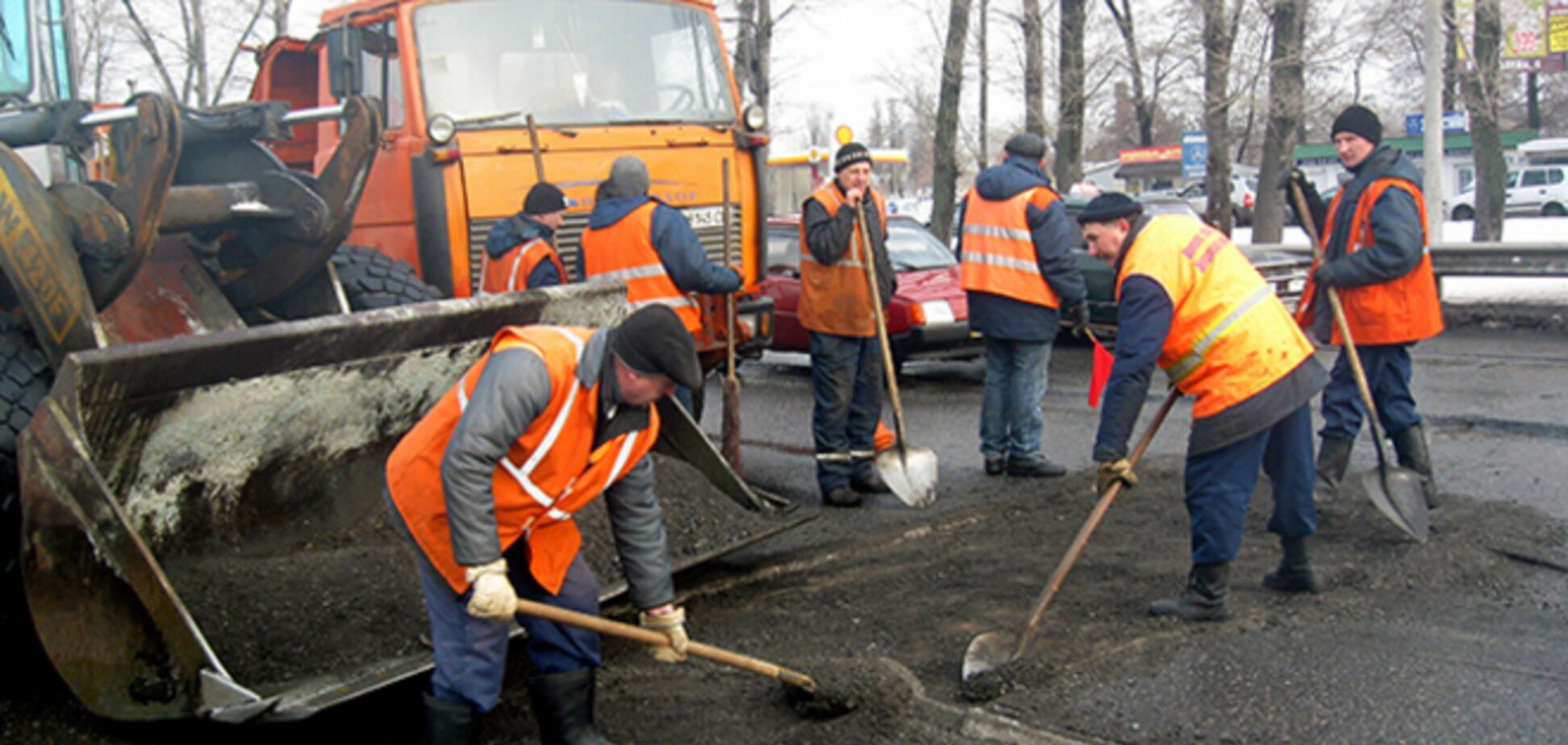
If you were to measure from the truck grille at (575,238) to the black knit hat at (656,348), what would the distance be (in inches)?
128

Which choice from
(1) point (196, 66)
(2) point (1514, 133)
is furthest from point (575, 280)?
(2) point (1514, 133)

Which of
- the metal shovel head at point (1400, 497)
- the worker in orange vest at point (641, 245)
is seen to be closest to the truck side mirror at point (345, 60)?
the worker in orange vest at point (641, 245)

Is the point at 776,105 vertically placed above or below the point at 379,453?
above

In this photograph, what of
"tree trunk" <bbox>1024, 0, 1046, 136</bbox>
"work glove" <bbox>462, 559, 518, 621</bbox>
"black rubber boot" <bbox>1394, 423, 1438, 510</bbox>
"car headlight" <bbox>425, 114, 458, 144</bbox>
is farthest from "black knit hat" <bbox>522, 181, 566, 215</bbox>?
"tree trunk" <bbox>1024, 0, 1046, 136</bbox>

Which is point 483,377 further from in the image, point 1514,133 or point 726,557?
point 1514,133

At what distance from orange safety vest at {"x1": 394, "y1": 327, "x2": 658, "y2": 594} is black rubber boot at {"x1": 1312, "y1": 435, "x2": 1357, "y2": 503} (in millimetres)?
3658

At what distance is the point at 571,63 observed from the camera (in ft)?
22.5

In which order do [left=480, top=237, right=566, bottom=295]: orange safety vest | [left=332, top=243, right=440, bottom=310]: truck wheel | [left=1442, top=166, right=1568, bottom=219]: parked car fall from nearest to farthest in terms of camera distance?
[left=332, top=243, right=440, bottom=310]: truck wheel, [left=480, top=237, right=566, bottom=295]: orange safety vest, [left=1442, top=166, right=1568, bottom=219]: parked car

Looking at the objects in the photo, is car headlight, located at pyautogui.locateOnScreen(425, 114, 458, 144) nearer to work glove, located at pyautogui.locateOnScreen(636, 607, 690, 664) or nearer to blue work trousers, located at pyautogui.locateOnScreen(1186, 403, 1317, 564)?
work glove, located at pyautogui.locateOnScreen(636, 607, 690, 664)

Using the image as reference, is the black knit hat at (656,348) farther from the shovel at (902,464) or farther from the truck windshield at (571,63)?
the truck windshield at (571,63)

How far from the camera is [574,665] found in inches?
139

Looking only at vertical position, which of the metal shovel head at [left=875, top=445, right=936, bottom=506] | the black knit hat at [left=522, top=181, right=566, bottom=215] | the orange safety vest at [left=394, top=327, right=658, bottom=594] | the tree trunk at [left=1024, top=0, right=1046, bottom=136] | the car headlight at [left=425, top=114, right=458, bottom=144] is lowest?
the metal shovel head at [left=875, top=445, right=936, bottom=506]

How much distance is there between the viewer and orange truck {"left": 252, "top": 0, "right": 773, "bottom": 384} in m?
6.49

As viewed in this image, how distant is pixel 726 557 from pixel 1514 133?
2051 inches
